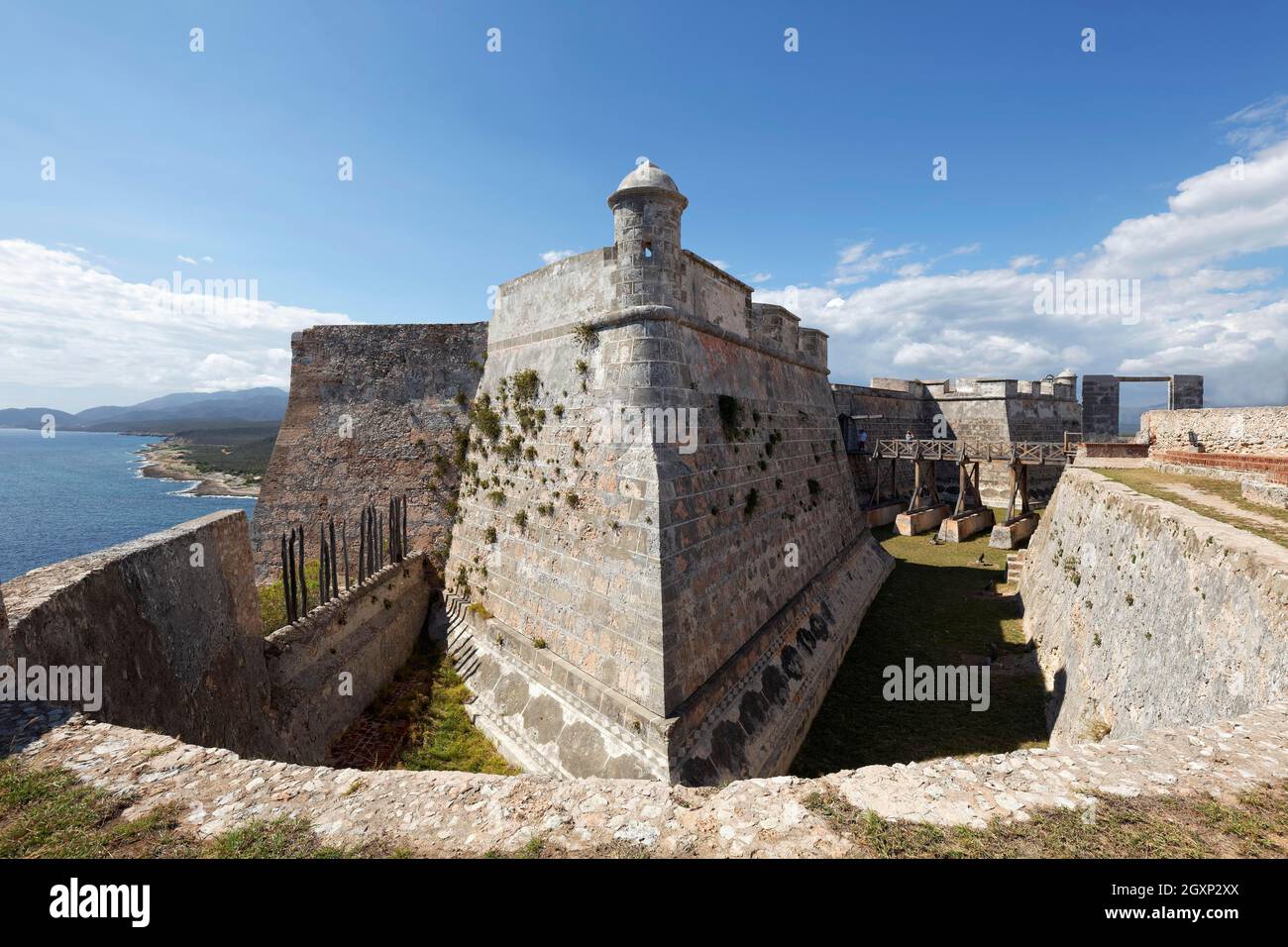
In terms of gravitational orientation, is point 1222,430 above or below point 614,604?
above

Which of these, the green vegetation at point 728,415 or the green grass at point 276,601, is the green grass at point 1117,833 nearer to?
the green vegetation at point 728,415

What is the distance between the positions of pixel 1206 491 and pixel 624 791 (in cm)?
1405

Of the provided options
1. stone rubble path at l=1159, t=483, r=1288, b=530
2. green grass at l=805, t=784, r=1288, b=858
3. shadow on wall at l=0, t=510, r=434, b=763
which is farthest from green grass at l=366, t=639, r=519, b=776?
stone rubble path at l=1159, t=483, r=1288, b=530

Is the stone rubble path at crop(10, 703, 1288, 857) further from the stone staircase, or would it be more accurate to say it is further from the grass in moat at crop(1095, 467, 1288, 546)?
the stone staircase

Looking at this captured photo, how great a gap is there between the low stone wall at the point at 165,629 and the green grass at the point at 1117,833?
6.66m

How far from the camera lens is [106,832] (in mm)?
3201

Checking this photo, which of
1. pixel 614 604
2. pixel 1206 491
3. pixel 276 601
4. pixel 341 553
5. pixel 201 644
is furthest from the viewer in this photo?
pixel 341 553

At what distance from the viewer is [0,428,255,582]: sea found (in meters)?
41.3

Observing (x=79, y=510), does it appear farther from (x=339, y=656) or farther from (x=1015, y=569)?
(x=1015, y=569)

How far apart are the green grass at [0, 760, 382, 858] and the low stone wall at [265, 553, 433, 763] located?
495cm

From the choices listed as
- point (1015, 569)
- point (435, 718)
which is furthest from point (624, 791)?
point (1015, 569)

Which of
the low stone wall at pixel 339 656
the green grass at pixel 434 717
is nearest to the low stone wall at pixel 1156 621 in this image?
the green grass at pixel 434 717
